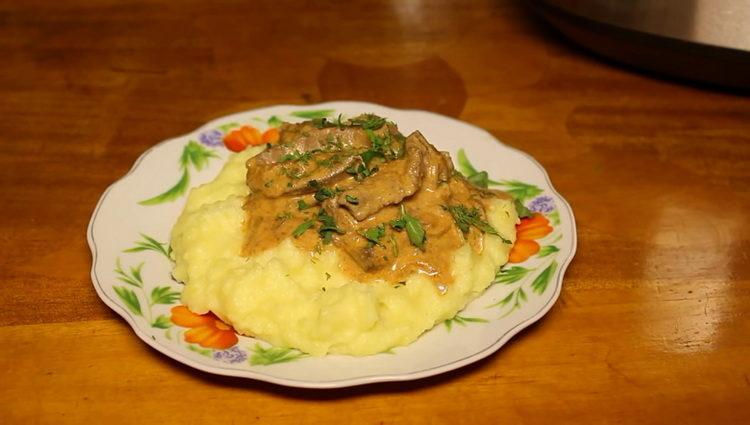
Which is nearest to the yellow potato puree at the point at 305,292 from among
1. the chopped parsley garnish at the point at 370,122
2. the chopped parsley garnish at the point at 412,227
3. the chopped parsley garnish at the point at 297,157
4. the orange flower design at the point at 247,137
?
the chopped parsley garnish at the point at 412,227

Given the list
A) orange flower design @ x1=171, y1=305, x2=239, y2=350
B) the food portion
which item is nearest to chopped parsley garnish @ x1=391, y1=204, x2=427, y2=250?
the food portion

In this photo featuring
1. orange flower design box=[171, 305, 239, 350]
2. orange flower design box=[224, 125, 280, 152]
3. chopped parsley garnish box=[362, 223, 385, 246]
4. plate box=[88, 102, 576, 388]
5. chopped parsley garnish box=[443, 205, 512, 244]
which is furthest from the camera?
orange flower design box=[224, 125, 280, 152]

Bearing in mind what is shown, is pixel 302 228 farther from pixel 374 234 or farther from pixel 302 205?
pixel 374 234

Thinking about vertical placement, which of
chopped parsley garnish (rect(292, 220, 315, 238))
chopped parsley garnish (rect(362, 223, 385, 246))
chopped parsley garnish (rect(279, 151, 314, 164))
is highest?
chopped parsley garnish (rect(279, 151, 314, 164))

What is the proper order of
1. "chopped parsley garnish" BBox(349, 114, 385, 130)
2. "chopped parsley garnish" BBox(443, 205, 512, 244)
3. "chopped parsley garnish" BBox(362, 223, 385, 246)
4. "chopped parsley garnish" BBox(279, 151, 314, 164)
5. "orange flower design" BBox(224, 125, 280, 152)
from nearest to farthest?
"chopped parsley garnish" BBox(362, 223, 385, 246) → "chopped parsley garnish" BBox(443, 205, 512, 244) → "chopped parsley garnish" BBox(279, 151, 314, 164) → "chopped parsley garnish" BBox(349, 114, 385, 130) → "orange flower design" BBox(224, 125, 280, 152)

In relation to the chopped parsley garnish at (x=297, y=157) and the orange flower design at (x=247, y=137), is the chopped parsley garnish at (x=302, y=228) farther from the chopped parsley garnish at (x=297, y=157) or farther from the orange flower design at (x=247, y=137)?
the orange flower design at (x=247, y=137)

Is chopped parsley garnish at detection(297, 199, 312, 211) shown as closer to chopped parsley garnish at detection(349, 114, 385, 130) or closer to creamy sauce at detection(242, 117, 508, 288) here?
creamy sauce at detection(242, 117, 508, 288)

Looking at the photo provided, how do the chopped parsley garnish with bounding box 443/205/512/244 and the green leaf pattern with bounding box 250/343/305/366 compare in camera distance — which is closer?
the green leaf pattern with bounding box 250/343/305/366
